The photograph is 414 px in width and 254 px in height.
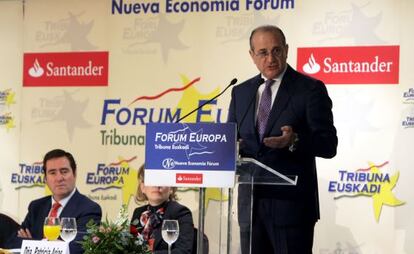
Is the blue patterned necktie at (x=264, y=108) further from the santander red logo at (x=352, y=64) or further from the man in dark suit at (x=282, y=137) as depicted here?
the santander red logo at (x=352, y=64)

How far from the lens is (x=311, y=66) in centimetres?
590

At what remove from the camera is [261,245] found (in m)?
4.13

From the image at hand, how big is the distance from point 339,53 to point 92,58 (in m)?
2.09

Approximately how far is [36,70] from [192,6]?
150 cm

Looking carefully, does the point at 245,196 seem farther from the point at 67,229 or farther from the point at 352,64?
the point at 352,64

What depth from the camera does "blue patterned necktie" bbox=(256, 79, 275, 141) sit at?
4.62 meters

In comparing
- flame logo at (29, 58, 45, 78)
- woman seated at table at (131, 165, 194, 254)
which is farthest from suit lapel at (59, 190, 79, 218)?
flame logo at (29, 58, 45, 78)

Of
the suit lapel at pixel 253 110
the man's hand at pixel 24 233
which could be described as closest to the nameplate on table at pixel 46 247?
the suit lapel at pixel 253 110

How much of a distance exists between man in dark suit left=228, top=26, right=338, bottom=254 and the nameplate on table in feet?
3.34

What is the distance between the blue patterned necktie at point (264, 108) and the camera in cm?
462

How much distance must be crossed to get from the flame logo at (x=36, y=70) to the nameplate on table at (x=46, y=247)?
3.03m

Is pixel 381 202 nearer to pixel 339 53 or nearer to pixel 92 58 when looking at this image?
pixel 339 53

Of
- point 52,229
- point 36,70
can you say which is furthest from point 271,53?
point 36,70

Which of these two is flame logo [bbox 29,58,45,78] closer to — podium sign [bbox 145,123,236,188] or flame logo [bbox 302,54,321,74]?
flame logo [bbox 302,54,321,74]
